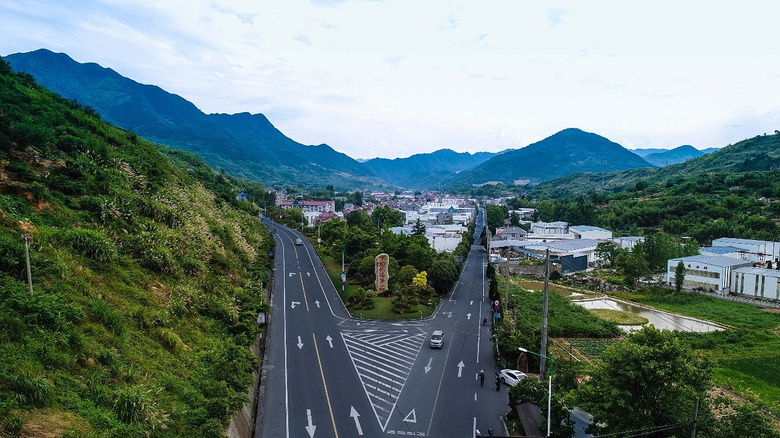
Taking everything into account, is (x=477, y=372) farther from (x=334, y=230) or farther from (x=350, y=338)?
(x=334, y=230)

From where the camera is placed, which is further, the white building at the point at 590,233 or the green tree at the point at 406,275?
the white building at the point at 590,233

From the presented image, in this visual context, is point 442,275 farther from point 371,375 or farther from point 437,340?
point 371,375

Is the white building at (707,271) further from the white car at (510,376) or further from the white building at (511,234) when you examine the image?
the white car at (510,376)

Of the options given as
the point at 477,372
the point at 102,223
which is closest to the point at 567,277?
the point at 477,372

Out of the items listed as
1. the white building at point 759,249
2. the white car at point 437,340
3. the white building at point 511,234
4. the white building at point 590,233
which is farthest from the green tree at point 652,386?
the white building at point 590,233

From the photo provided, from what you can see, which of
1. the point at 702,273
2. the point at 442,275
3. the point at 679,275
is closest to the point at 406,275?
the point at 442,275
